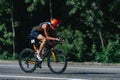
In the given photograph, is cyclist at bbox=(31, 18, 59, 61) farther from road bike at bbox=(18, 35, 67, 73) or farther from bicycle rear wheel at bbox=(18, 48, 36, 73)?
bicycle rear wheel at bbox=(18, 48, 36, 73)

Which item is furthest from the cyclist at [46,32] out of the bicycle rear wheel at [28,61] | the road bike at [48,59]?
the bicycle rear wheel at [28,61]

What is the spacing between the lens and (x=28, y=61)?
14758mm

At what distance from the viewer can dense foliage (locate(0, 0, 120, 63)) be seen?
2295 centimetres

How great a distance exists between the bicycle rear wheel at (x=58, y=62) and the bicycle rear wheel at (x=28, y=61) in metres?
0.57

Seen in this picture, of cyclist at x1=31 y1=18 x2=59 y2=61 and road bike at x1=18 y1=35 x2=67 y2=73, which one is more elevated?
cyclist at x1=31 y1=18 x2=59 y2=61

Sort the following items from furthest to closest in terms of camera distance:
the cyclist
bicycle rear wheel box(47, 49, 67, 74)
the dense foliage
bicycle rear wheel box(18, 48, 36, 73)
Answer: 1. the dense foliage
2. bicycle rear wheel box(18, 48, 36, 73)
3. bicycle rear wheel box(47, 49, 67, 74)
4. the cyclist

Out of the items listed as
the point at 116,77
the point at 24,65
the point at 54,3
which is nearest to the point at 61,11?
the point at 54,3

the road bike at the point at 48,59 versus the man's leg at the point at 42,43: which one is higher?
the man's leg at the point at 42,43

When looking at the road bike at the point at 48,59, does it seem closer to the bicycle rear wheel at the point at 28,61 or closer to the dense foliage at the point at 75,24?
the bicycle rear wheel at the point at 28,61

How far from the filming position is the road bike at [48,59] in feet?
46.2

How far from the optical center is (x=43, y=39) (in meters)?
14.1

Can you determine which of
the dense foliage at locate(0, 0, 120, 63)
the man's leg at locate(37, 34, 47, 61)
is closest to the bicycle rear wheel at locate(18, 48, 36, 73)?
the man's leg at locate(37, 34, 47, 61)

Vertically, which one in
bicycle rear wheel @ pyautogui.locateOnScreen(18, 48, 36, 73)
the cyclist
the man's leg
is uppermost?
the cyclist

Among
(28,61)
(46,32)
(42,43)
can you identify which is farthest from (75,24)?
(46,32)
